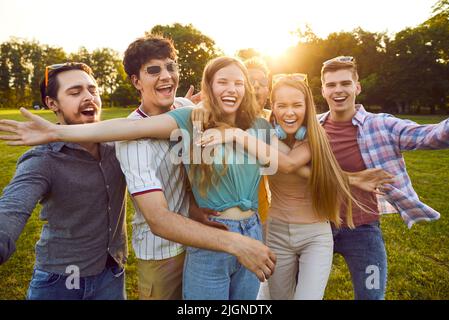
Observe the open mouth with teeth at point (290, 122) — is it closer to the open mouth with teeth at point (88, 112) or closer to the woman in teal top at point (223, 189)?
the woman in teal top at point (223, 189)

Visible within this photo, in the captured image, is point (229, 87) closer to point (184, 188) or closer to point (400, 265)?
point (184, 188)

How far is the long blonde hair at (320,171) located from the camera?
312 cm

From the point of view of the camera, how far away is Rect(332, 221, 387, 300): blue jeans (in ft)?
12.0

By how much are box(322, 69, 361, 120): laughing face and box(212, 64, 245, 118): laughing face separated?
6.33 ft

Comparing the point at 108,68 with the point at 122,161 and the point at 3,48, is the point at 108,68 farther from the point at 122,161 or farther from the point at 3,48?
the point at 122,161

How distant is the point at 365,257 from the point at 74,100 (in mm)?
3472

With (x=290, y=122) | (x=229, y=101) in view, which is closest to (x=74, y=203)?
(x=229, y=101)

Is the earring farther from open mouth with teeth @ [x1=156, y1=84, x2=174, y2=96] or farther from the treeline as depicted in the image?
the treeline

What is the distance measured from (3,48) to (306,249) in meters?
106

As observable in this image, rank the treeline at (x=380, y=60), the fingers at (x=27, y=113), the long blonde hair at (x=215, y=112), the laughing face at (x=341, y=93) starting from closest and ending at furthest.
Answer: the fingers at (x=27, y=113) < the long blonde hair at (x=215, y=112) < the laughing face at (x=341, y=93) < the treeline at (x=380, y=60)

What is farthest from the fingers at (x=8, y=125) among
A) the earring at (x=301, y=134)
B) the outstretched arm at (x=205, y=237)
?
the earring at (x=301, y=134)

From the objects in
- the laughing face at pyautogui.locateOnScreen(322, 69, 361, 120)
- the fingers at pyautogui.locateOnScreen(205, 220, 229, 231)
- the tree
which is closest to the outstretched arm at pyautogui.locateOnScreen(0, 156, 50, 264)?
the fingers at pyautogui.locateOnScreen(205, 220, 229, 231)

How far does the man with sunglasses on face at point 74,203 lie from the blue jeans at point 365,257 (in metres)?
2.49

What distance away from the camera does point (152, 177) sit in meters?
2.45
